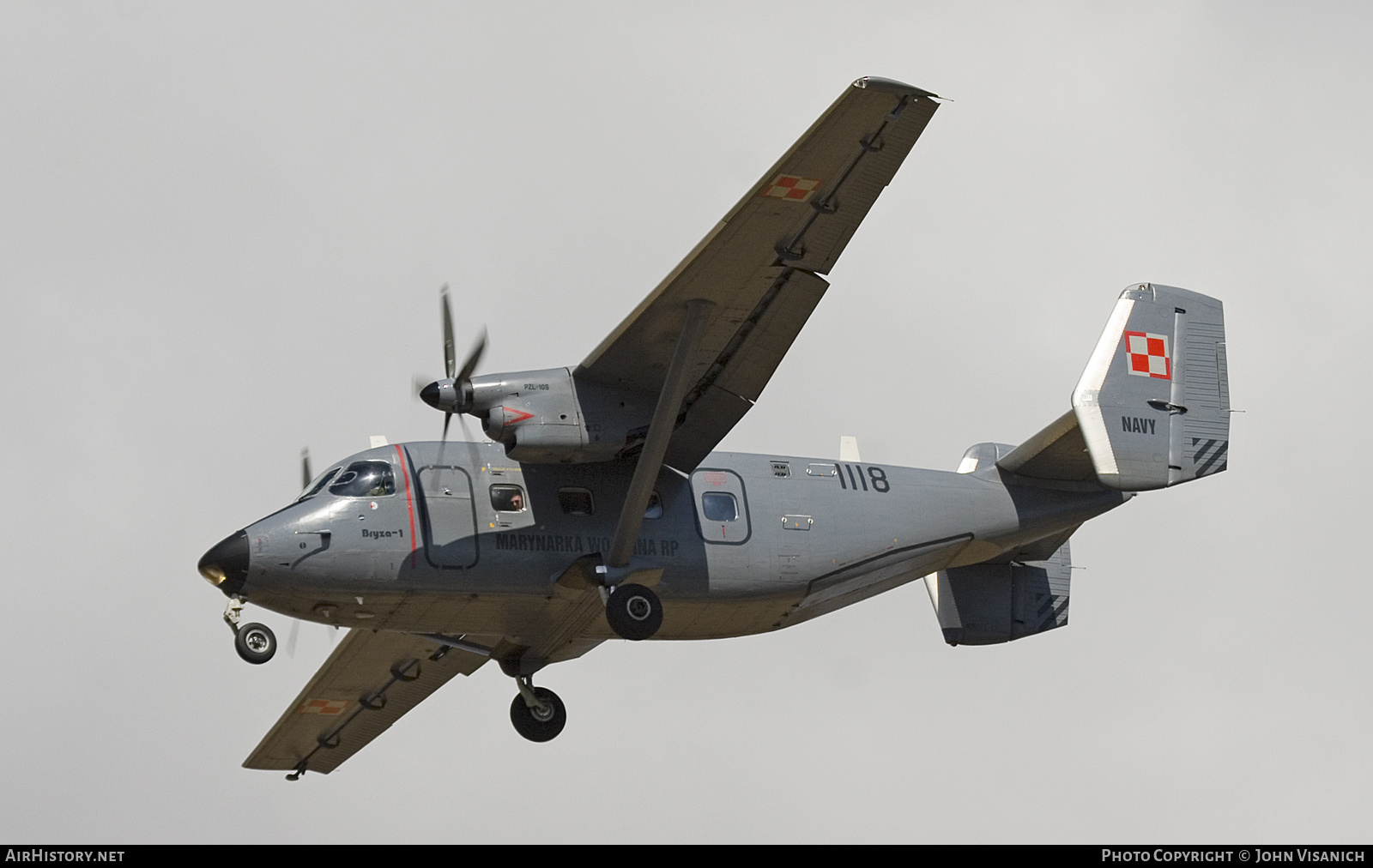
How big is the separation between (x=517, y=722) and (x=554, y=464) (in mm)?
3826

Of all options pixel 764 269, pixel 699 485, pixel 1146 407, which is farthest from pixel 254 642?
pixel 1146 407

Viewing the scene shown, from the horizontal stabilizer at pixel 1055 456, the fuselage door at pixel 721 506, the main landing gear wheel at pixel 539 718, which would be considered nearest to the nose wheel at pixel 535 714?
the main landing gear wheel at pixel 539 718

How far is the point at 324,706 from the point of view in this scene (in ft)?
88.7

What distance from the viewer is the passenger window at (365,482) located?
70.8 feet

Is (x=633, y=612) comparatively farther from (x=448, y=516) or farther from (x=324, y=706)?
(x=324, y=706)

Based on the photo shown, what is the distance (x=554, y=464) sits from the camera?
72.8 feet

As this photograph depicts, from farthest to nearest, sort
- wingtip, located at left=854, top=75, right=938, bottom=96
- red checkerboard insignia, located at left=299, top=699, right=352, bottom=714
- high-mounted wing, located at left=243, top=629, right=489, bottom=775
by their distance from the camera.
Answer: red checkerboard insignia, located at left=299, top=699, right=352, bottom=714 → high-mounted wing, located at left=243, top=629, right=489, bottom=775 → wingtip, located at left=854, top=75, right=938, bottom=96

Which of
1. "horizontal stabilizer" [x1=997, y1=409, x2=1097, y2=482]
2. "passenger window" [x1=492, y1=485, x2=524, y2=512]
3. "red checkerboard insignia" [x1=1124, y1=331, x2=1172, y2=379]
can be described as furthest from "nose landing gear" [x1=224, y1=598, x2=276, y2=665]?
"red checkerboard insignia" [x1=1124, y1=331, x2=1172, y2=379]

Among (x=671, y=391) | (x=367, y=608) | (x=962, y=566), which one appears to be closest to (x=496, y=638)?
(x=367, y=608)

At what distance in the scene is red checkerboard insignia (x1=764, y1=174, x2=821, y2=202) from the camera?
65.8 feet

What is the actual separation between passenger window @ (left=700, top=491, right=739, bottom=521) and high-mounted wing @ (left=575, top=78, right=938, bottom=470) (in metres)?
0.44

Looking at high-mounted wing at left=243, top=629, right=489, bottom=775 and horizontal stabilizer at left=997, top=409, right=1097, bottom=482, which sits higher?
horizontal stabilizer at left=997, top=409, right=1097, bottom=482

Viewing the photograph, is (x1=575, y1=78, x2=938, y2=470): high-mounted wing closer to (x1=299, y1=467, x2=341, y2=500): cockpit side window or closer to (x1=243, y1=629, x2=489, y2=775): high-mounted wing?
(x1=299, y1=467, x2=341, y2=500): cockpit side window

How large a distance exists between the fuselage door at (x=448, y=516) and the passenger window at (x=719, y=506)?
276 cm
